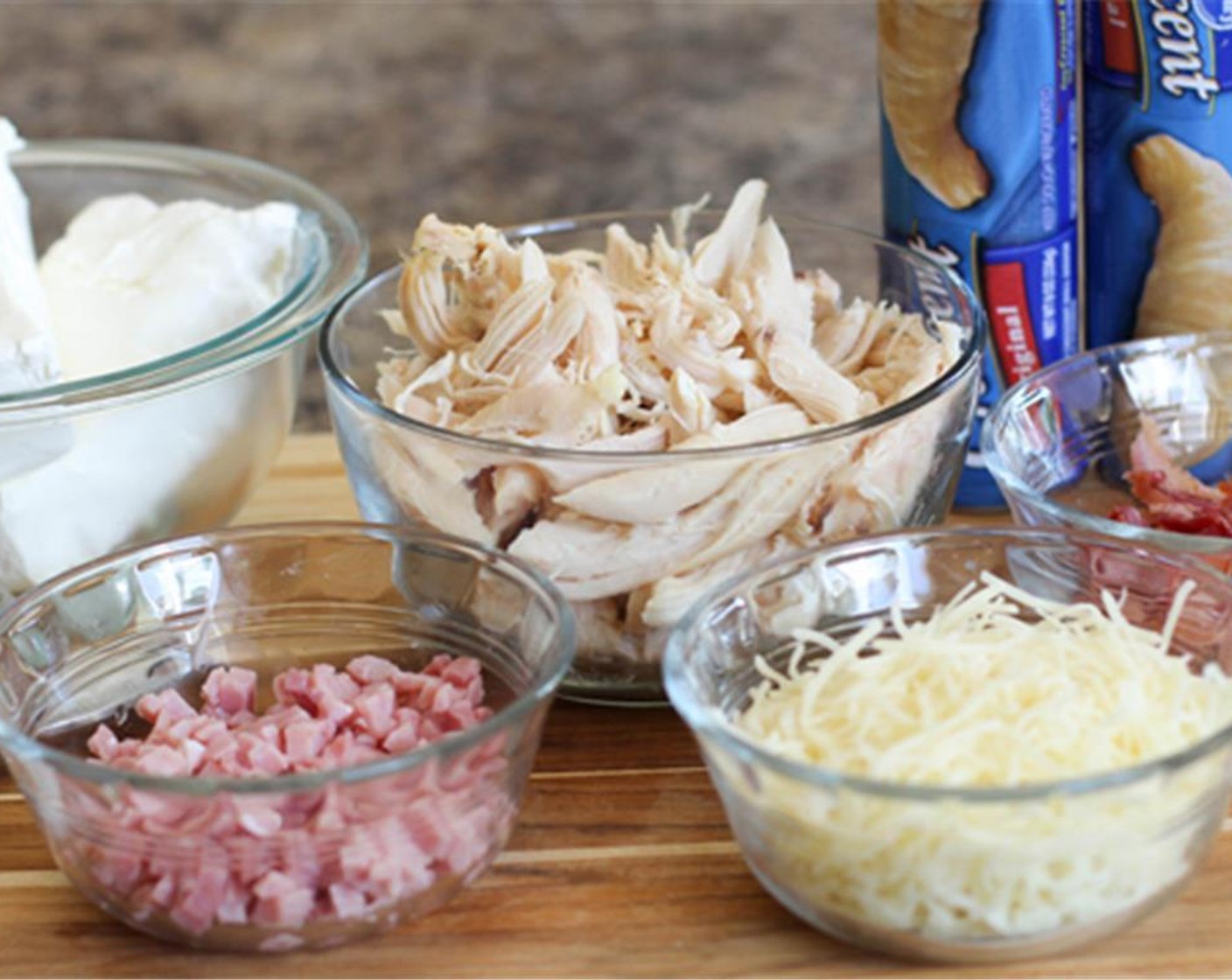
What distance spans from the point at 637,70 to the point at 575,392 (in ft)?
8.29

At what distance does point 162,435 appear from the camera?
1229 millimetres

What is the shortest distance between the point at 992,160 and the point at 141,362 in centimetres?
58

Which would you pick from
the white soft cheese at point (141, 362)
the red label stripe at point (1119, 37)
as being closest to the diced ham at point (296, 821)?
the white soft cheese at point (141, 362)

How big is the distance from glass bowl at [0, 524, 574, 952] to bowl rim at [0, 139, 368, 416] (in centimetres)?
12

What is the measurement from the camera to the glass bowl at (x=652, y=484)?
1.05 metres

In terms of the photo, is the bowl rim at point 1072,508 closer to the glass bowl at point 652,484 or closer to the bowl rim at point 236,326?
the glass bowl at point 652,484

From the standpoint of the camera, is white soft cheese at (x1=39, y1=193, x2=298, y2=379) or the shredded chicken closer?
the shredded chicken

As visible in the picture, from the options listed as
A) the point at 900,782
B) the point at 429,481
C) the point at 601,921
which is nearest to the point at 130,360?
the point at 429,481

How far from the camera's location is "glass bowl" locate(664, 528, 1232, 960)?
84cm

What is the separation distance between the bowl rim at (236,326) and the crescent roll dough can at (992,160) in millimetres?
383

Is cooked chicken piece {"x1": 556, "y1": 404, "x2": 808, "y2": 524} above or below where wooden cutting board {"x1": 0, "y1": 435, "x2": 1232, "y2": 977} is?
above

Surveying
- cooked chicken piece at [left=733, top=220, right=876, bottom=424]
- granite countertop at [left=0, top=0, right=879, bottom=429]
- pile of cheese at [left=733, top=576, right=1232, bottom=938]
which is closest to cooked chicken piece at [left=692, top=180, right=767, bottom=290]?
cooked chicken piece at [left=733, top=220, right=876, bottom=424]

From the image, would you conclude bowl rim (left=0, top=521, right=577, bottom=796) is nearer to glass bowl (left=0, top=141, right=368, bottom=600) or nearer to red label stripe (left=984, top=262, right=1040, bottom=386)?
glass bowl (left=0, top=141, right=368, bottom=600)

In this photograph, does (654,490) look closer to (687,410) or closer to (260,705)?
(687,410)
